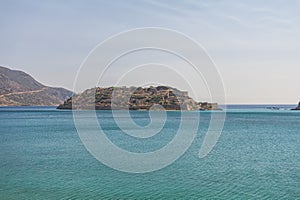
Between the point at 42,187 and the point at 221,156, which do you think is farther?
the point at 221,156

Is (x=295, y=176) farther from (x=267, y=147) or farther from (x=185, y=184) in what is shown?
(x=267, y=147)

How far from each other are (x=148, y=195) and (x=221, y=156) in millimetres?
17964

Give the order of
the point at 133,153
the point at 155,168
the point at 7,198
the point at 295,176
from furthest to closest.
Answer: the point at 133,153, the point at 155,168, the point at 295,176, the point at 7,198

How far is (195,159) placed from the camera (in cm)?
3653

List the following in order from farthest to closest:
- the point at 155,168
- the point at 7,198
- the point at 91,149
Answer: the point at 91,149
the point at 155,168
the point at 7,198

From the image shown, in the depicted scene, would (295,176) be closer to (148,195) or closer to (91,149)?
(148,195)

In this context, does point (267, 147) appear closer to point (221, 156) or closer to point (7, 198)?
point (221, 156)

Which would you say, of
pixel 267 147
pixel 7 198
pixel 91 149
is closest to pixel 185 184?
pixel 7 198

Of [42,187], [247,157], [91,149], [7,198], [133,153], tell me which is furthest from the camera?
[91,149]

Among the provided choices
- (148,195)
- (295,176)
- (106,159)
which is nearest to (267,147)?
(295,176)

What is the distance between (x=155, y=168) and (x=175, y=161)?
439 centimetres

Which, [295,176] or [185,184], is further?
[295,176]

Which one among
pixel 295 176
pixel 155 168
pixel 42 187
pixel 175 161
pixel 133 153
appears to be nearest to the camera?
pixel 42 187

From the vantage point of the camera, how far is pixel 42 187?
2428 cm
